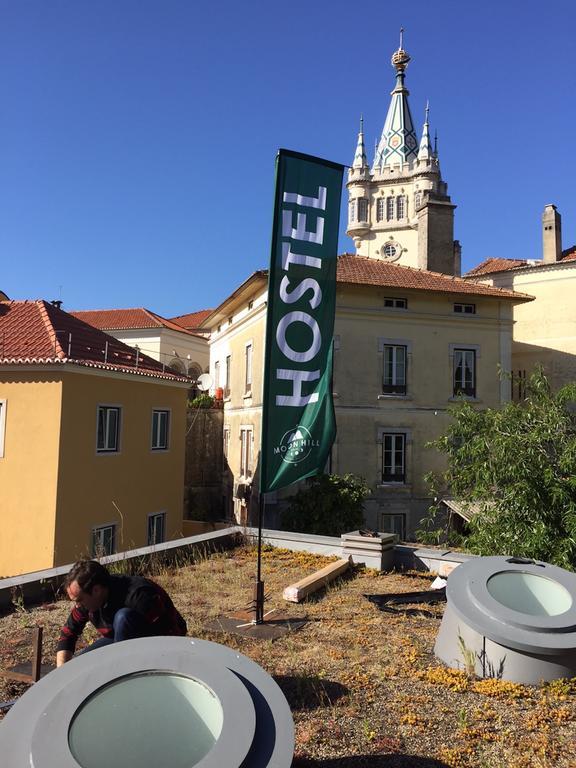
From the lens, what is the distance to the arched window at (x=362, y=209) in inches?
2726

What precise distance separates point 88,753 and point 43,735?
23 centimetres

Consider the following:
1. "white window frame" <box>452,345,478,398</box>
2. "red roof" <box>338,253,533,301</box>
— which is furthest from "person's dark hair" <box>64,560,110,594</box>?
"white window frame" <box>452,345,478,398</box>

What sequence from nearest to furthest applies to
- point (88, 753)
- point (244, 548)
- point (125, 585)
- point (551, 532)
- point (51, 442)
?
point (88, 753) < point (125, 585) < point (551, 532) < point (244, 548) < point (51, 442)

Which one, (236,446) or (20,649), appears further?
(236,446)

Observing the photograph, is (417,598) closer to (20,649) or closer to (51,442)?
(20,649)

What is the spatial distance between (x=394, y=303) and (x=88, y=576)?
2006cm

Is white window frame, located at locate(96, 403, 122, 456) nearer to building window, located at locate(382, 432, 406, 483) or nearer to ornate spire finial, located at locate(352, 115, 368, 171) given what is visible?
building window, located at locate(382, 432, 406, 483)

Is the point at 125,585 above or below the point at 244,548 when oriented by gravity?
above

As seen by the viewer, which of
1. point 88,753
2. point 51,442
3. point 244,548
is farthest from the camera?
point 51,442

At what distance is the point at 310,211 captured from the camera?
315 inches

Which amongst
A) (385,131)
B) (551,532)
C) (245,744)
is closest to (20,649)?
(245,744)

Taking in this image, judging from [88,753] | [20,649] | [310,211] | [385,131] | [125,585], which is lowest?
[20,649]

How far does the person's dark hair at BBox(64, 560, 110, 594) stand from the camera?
4.03 metres

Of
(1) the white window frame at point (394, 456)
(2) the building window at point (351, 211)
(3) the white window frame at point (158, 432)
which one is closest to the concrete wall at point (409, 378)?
(1) the white window frame at point (394, 456)
